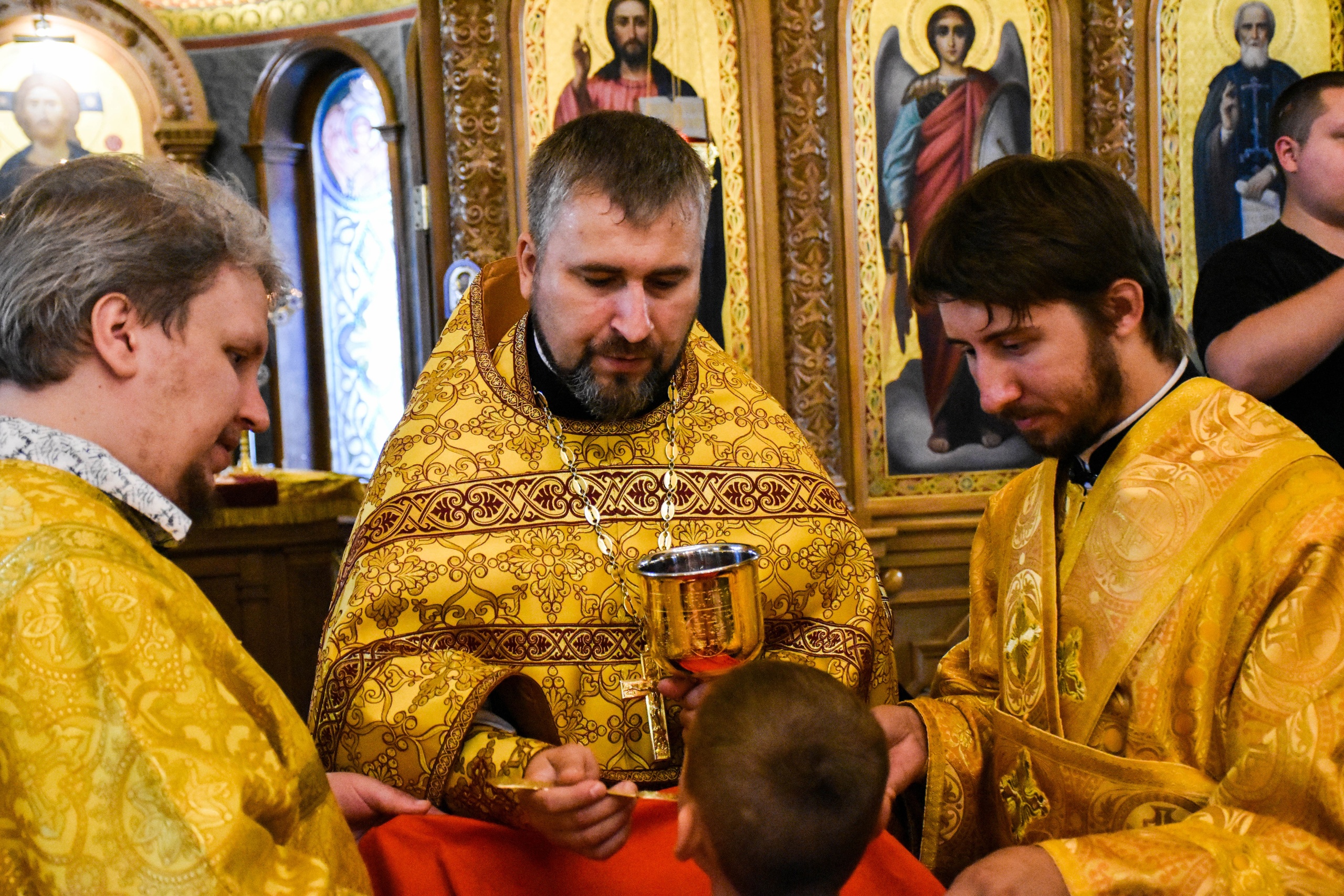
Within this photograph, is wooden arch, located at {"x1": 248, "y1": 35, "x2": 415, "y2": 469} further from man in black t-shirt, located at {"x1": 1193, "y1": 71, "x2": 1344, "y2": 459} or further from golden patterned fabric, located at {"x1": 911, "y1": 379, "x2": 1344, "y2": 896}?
golden patterned fabric, located at {"x1": 911, "y1": 379, "x2": 1344, "y2": 896}

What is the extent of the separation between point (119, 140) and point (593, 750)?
8155mm

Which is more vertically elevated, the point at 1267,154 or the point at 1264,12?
the point at 1264,12

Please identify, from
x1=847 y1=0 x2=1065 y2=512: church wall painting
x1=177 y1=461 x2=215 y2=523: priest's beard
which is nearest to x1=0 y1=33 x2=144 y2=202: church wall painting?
x1=847 y1=0 x2=1065 y2=512: church wall painting

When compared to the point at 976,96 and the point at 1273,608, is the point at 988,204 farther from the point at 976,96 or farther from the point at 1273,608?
the point at 976,96

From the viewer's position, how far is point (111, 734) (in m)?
1.30

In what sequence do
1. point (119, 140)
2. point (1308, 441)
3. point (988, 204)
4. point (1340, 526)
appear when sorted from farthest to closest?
point (119, 140)
point (988, 204)
point (1308, 441)
point (1340, 526)

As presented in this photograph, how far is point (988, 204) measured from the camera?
198 centimetres

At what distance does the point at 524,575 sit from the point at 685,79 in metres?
3.63

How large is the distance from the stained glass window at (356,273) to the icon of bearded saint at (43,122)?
5.50 feet

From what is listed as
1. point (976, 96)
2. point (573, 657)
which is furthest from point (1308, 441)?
point (976, 96)

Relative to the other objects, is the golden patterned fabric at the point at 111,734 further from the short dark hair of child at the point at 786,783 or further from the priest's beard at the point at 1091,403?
the priest's beard at the point at 1091,403

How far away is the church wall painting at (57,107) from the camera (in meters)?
8.78

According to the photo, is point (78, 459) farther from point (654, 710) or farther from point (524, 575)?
point (654, 710)

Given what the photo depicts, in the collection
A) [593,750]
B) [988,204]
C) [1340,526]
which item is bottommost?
[593,750]
